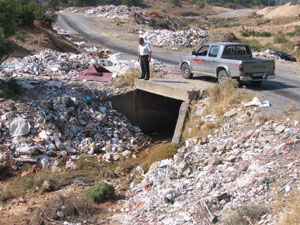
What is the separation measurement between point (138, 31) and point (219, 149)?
29480mm

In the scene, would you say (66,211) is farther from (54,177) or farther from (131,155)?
(131,155)

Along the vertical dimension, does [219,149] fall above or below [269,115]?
below

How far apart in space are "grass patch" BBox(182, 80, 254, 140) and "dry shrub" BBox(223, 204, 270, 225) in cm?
473

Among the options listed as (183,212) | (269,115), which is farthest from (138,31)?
(183,212)

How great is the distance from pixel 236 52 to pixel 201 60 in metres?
1.38

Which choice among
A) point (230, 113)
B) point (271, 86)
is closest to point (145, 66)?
point (230, 113)

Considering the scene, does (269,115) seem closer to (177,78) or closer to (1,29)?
(177,78)

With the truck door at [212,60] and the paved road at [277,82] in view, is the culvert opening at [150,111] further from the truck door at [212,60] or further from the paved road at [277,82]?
the truck door at [212,60]

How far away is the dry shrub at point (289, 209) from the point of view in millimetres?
5576

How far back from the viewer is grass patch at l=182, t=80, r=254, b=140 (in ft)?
37.7

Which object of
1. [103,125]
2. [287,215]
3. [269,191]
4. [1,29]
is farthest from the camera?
[103,125]

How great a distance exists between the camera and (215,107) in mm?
11867

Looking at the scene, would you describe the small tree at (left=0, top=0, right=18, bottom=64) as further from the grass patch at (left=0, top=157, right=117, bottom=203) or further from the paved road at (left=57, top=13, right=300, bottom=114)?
the paved road at (left=57, top=13, right=300, bottom=114)

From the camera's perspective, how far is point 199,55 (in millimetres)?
14742
